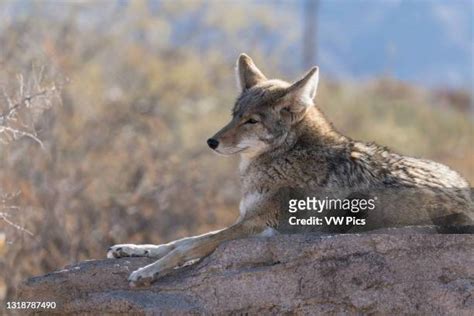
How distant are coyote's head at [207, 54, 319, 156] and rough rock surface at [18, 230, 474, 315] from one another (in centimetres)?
105

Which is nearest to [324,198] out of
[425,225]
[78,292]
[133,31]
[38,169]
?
[425,225]

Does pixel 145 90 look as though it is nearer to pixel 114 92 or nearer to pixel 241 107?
pixel 114 92

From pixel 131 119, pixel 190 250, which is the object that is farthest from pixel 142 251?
pixel 131 119

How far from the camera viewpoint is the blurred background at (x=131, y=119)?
11852 millimetres

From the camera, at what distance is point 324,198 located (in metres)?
7.02

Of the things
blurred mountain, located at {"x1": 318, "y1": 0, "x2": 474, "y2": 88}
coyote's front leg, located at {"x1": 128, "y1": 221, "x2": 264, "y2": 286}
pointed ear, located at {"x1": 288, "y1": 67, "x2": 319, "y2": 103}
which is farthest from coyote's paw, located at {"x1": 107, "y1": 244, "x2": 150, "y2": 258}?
blurred mountain, located at {"x1": 318, "y1": 0, "x2": 474, "y2": 88}

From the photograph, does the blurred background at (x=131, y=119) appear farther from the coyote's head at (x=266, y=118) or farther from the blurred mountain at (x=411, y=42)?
the blurred mountain at (x=411, y=42)

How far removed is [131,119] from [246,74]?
8.38 metres

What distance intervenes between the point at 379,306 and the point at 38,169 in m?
8.12

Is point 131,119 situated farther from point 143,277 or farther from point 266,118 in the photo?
point 143,277

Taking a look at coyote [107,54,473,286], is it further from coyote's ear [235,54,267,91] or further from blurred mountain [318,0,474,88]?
blurred mountain [318,0,474,88]

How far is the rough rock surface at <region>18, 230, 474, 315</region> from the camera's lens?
20.1ft

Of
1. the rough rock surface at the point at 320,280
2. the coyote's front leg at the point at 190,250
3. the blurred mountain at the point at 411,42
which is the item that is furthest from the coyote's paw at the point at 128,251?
the blurred mountain at the point at 411,42

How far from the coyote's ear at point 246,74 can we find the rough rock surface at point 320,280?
1.89m
